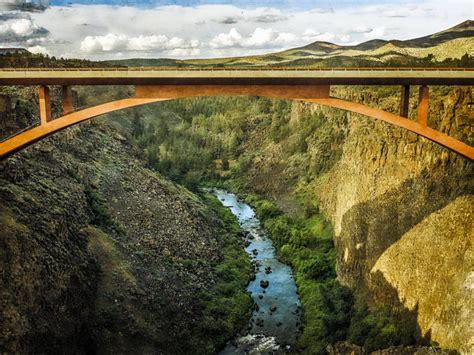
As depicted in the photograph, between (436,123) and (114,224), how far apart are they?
21363 mm

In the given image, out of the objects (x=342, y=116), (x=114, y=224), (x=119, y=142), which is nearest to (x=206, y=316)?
(x=114, y=224)

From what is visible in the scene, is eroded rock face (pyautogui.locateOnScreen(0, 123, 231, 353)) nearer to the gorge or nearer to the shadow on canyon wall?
the gorge

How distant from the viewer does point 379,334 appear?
27.6 metres

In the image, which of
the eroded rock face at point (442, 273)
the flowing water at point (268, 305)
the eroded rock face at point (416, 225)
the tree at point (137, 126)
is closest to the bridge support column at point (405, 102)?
the eroded rock face at point (416, 225)

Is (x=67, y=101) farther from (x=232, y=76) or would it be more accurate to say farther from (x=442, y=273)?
(x=442, y=273)

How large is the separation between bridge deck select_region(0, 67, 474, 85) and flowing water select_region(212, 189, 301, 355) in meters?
15.8

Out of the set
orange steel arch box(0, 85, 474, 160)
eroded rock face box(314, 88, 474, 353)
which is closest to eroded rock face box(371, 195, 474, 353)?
eroded rock face box(314, 88, 474, 353)

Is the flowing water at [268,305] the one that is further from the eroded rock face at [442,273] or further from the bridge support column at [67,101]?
the bridge support column at [67,101]

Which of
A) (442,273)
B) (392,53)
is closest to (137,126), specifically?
(392,53)

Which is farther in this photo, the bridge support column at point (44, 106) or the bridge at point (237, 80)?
the bridge at point (237, 80)

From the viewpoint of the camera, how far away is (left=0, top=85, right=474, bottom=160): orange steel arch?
2095 cm

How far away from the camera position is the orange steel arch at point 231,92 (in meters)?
21.0

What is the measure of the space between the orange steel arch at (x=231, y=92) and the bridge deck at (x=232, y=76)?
0.85ft

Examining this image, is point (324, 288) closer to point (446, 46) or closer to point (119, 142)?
point (119, 142)
